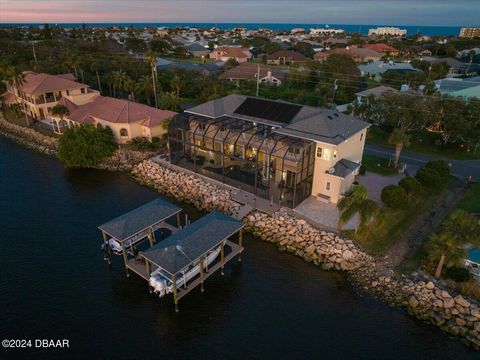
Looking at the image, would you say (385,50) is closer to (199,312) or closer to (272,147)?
(272,147)

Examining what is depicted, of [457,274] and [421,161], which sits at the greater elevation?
[421,161]

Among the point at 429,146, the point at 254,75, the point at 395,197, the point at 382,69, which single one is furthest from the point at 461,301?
the point at 382,69

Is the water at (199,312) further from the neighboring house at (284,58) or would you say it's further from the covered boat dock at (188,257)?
the neighboring house at (284,58)

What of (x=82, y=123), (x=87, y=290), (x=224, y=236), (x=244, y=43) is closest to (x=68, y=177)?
(x=82, y=123)

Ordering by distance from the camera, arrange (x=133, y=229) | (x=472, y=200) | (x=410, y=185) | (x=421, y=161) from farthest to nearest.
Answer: (x=421, y=161) < (x=472, y=200) < (x=410, y=185) < (x=133, y=229)

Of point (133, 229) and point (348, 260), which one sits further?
point (348, 260)

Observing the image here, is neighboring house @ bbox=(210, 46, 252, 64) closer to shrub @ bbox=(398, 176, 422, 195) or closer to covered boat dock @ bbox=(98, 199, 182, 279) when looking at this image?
shrub @ bbox=(398, 176, 422, 195)

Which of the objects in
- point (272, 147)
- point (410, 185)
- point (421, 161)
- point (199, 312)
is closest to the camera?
point (199, 312)
